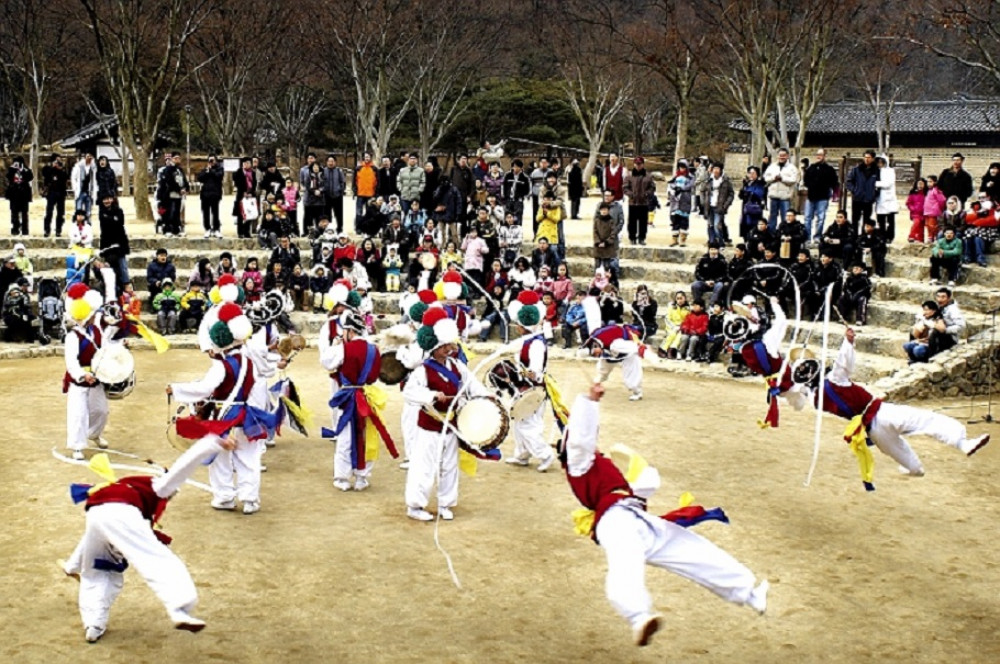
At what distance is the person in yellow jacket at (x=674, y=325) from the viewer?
55.7ft

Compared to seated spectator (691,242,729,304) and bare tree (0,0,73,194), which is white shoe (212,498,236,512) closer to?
seated spectator (691,242,729,304)

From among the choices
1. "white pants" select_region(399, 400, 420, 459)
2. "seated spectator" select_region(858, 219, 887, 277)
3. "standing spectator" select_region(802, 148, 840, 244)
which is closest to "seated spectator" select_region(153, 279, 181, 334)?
"white pants" select_region(399, 400, 420, 459)

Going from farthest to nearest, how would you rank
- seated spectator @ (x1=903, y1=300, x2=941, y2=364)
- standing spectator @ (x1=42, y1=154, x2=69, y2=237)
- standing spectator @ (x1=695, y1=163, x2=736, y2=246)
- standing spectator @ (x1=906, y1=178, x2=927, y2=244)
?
standing spectator @ (x1=42, y1=154, x2=69, y2=237)
standing spectator @ (x1=695, y1=163, x2=736, y2=246)
standing spectator @ (x1=906, y1=178, x2=927, y2=244)
seated spectator @ (x1=903, y1=300, x2=941, y2=364)

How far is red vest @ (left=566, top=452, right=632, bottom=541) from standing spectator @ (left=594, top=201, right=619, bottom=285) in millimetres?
11939

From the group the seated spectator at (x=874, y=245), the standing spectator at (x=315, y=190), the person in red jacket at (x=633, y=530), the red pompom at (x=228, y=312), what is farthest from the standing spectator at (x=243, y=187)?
the person in red jacket at (x=633, y=530)

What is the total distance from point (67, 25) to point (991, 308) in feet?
88.2

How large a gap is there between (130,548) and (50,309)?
12.0 meters

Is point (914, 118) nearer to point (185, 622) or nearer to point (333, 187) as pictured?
point (333, 187)

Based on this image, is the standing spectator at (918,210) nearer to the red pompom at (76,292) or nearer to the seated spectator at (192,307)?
the seated spectator at (192,307)

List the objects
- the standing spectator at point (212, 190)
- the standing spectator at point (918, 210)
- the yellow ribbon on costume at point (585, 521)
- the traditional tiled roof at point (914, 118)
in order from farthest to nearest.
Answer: the traditional tiled roof at point (914, 118) < the standing spectator at point (212, 190) < the standing spectator at point (918, 210) < the yellow ribbon on costume at point (585, 521)

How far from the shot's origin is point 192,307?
1819cm

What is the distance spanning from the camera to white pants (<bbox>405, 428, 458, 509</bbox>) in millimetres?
9281

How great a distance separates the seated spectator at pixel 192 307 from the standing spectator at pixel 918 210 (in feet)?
37.0

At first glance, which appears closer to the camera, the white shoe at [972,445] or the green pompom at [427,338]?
the white shoe at [972,445]
